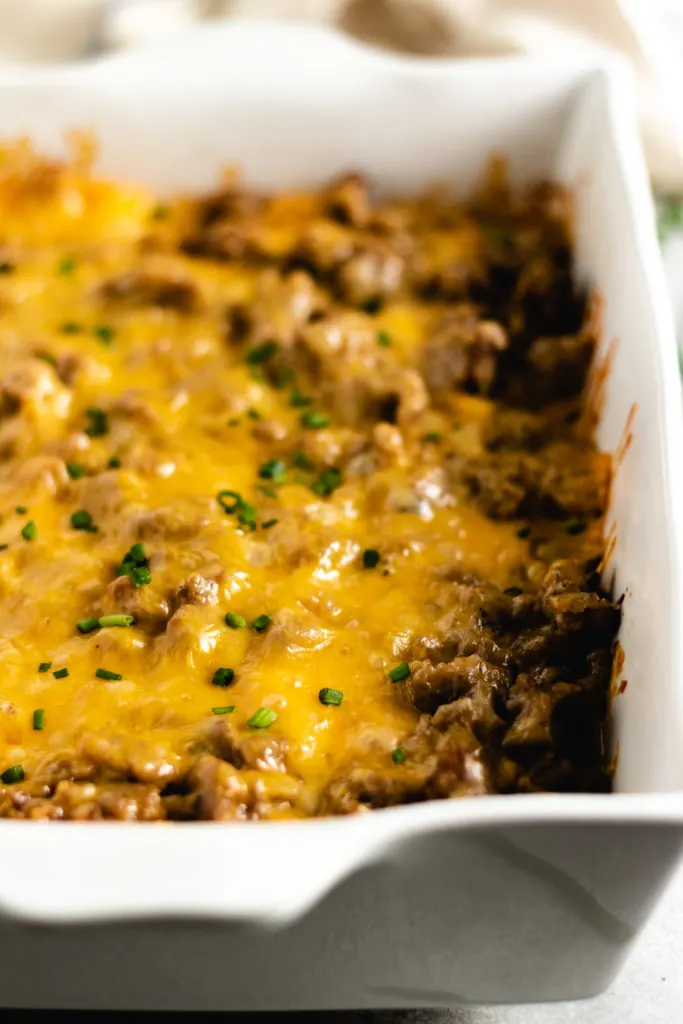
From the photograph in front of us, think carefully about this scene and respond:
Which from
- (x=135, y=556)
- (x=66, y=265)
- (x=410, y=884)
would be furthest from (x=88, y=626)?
(x=66, y=265)

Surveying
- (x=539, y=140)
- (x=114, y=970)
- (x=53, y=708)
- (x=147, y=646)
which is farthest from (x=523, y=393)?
(x=114, y=970)

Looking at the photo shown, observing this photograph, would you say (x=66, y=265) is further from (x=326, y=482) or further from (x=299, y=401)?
(x=326, y=482)

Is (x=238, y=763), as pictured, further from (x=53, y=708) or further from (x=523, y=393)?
(x=523, y=393)

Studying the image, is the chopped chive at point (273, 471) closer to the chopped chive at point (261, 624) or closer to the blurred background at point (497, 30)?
the chopped chive at point (261, 624)

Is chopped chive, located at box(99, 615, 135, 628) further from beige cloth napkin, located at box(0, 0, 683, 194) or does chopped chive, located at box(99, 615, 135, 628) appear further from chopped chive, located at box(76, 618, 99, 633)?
beige cloth napkin, located at box(0, 0, 683, 194)

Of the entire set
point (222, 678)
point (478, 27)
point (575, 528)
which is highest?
point (478, 27)

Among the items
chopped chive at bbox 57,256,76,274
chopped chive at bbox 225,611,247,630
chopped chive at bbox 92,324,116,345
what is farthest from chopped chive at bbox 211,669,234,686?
chopped chive at bbox 57,256,76,274

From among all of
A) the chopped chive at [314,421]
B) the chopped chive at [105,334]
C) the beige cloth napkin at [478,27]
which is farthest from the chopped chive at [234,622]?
the beige cloth napkin at [478,27]
